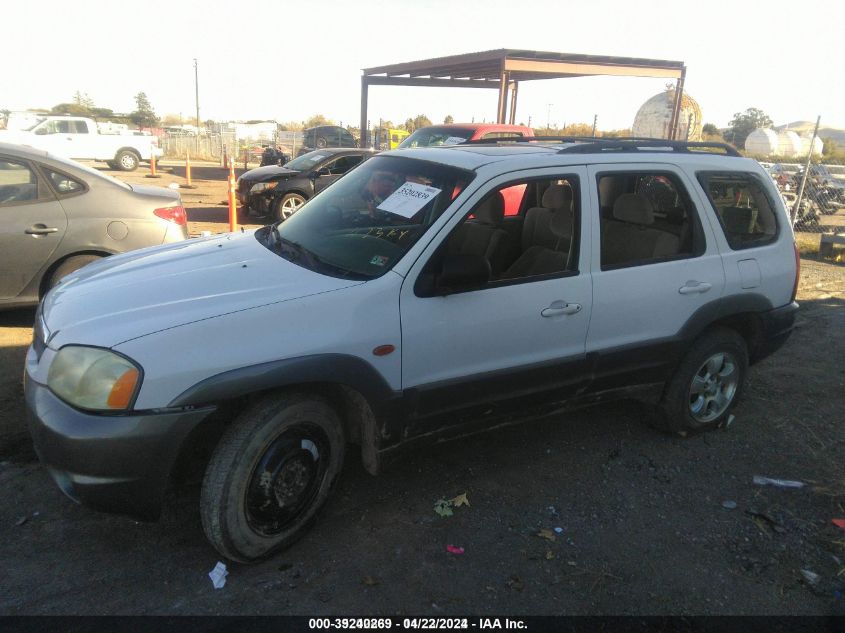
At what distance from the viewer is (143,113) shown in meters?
59.9

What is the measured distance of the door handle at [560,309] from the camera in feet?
10.8

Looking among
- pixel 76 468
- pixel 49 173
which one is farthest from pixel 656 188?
pixel 49 173

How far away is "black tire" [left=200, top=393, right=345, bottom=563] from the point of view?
2.61 m

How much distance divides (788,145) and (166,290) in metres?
48.7

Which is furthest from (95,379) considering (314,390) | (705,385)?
(705,385)

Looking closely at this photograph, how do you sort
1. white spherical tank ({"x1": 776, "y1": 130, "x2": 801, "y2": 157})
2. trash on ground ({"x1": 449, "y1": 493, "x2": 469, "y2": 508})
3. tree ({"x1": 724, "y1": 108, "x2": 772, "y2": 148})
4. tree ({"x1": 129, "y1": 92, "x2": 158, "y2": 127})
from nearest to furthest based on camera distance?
1. trash on ground ({"x1": 449, "y1": 493, "x2": 469, "y2": 508})
2. white spherical tank ({"x1": 776, "y1": 130, "x2": 801, "y2": 157})
3. tree ({"x1": 129, "y1": 92, "x2": 158, "y2": 127})
4. tree ({"x1": 724, "y1": 108, "x2": 772, "y2": 148})

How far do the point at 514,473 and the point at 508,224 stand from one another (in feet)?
5.45

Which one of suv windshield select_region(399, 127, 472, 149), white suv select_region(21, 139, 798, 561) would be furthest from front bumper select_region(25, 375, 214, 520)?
suv windshield select_region(399, 127, 472, 149)

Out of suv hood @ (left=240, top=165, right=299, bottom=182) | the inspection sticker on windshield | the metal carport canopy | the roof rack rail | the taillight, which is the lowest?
the taillight

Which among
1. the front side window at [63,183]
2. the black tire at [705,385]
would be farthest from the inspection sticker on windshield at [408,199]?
the front side window at [63,183]

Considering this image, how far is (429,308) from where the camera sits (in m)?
2.93

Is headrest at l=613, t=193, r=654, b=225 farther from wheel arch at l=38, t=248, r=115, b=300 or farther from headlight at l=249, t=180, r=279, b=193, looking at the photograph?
headlight at l=249, t=180, r=279, b=193

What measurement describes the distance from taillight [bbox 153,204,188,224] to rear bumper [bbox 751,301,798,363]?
4.94 m

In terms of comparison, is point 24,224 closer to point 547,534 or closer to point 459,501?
point 459,501
